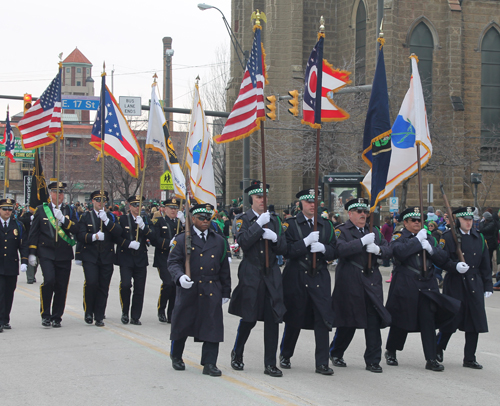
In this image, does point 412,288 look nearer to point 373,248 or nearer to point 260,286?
point 373,248

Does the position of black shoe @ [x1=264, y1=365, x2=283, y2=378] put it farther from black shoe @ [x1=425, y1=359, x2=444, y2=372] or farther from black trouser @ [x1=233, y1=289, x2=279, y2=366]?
black shoe @ [x1=425, y1=359, x2=444, y2=372]

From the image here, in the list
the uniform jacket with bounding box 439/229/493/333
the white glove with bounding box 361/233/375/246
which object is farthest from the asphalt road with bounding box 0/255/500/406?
the white glove with bounding box 361/233/375/246

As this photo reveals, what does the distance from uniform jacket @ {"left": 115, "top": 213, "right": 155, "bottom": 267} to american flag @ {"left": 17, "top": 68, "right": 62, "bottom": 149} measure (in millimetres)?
2144

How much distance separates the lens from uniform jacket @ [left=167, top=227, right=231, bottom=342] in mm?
7418

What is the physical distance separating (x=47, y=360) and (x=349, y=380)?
3531 mm

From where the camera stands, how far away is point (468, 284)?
8305 mm

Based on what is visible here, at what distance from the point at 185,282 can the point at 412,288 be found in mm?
2669

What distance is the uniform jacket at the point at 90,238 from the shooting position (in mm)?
10590

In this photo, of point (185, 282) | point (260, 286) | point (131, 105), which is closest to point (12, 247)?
point (185, 282)

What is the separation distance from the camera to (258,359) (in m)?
8.36

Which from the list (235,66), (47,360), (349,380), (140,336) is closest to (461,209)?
(349,380)

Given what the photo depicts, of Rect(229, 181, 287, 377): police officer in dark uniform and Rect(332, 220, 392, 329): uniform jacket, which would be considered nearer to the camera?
Rect(229, 181, 287, 377): police officer in dark uniform

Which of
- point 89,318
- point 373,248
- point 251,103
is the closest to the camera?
point 373,248

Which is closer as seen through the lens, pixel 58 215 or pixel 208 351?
pixel 208 351
